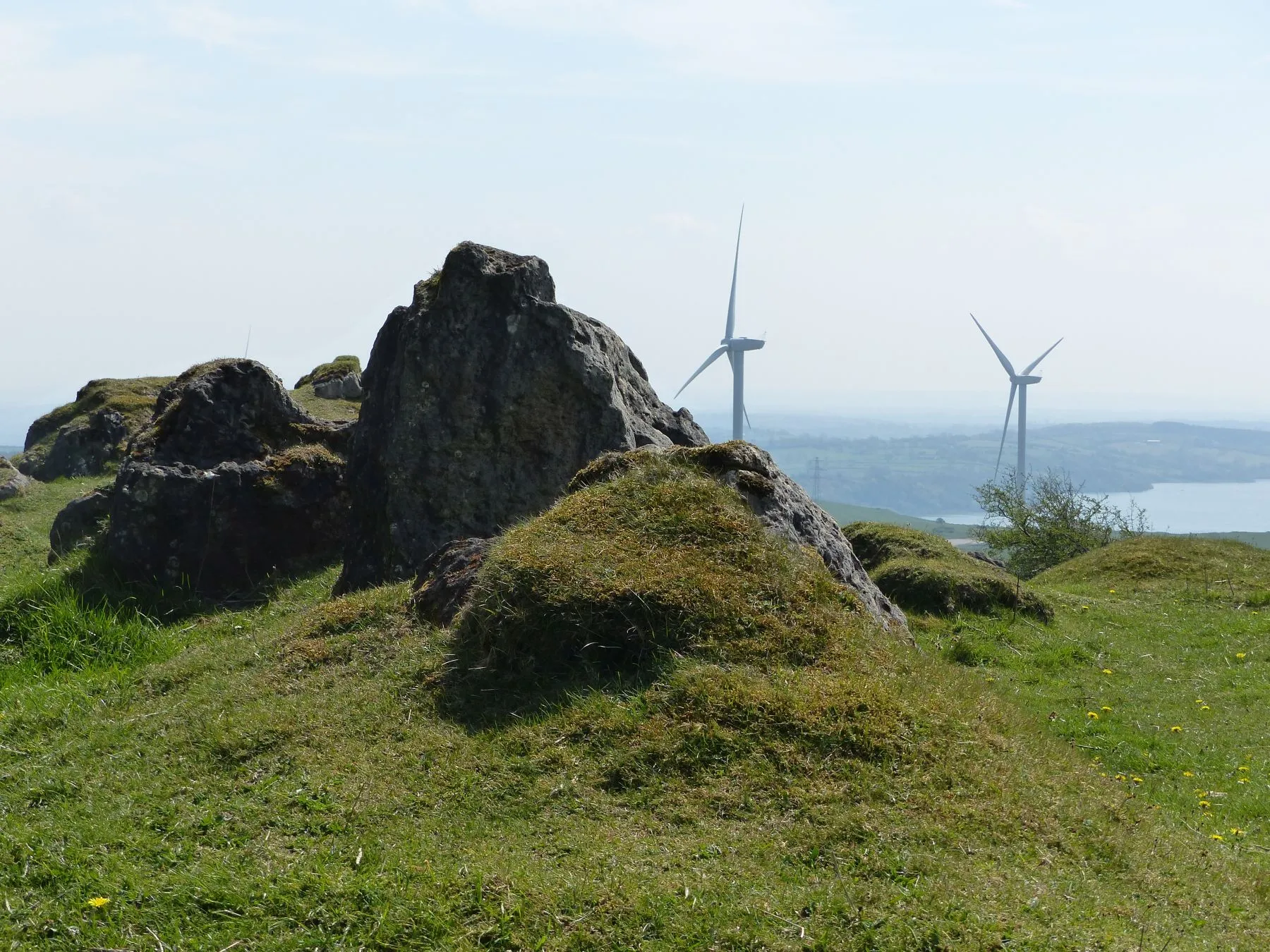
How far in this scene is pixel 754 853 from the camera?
20.2 ft

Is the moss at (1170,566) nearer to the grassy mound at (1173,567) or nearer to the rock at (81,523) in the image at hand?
the grassy mound at (1173,567)

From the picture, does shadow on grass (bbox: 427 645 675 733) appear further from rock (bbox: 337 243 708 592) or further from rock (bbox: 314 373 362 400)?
rock (bbox: 314 373 362 400)

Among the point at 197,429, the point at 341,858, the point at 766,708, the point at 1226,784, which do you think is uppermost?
the point at 197,429

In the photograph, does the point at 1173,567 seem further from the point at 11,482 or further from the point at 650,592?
the point at 11,482

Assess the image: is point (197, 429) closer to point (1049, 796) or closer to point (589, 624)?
point (589, 624)

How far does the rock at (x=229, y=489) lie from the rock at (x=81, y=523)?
121 cm

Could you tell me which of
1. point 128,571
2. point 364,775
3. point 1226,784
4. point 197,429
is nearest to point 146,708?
point 364,775

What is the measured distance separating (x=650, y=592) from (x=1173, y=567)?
48.1 feet

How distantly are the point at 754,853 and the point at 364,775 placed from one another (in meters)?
2.71

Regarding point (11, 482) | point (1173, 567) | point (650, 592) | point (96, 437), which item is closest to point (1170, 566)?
point (1173, 567)

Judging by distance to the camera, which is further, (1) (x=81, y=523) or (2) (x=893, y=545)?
(2) (x=893, y=545)

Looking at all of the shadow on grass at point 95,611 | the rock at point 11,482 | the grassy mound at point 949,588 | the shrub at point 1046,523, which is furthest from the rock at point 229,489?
the shrub at point 1046,523

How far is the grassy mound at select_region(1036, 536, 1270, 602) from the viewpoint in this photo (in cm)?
1877

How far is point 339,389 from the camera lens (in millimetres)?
31484
